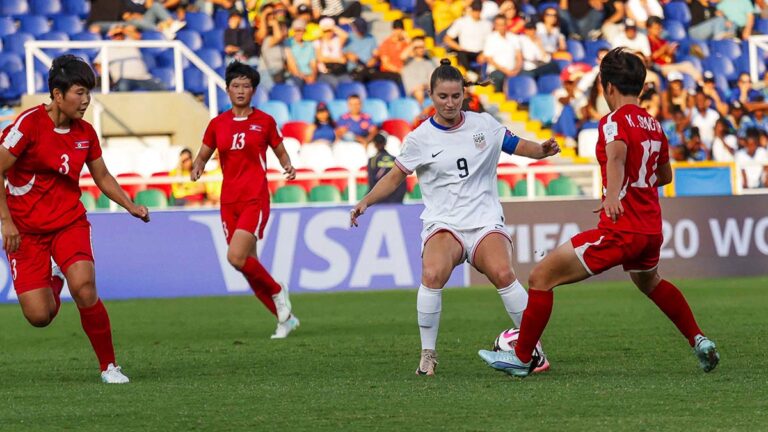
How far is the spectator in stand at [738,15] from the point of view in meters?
26.2

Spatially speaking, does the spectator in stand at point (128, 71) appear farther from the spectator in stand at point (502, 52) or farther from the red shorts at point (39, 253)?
the red shorts at point (39, 253)

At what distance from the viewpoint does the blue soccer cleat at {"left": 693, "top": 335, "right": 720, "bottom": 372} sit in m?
7.71

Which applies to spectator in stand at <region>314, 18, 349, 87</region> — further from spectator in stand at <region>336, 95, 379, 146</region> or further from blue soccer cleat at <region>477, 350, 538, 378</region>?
blue soccer cleat at <region>477, 350, 538, 378</region>

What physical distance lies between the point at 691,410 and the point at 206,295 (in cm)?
1108

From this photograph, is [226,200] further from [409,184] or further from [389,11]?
[389,11]

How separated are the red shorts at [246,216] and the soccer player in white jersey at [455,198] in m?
3.50

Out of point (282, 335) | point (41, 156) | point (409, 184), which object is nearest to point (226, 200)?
point (282, 335)

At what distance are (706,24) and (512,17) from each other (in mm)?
4399

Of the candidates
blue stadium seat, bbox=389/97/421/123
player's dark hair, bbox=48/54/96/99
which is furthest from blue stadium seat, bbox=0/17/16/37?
player's dark hair, bbox=48/54/96/99

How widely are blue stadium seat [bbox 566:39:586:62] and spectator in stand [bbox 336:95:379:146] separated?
15.2 feet

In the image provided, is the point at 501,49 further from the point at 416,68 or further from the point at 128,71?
the point at 128,71

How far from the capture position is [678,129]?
2211cm

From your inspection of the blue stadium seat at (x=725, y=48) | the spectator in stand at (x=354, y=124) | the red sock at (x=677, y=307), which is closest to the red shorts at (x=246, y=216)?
the red sock at (x=677, y=307)

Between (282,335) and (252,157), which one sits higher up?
(252,157)
